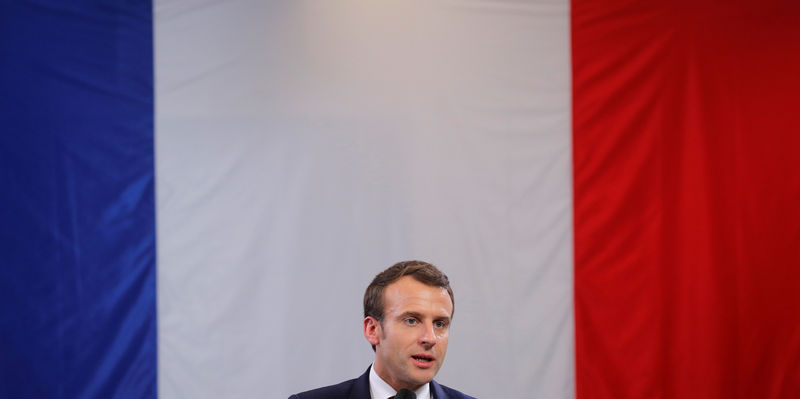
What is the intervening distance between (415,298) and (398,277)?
0.09 metres

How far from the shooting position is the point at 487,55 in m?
3.08

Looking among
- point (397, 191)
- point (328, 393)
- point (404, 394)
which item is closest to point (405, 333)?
point (404, 394)

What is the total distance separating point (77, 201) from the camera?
289 cm

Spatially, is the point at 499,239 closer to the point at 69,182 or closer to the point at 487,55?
the point at 487,55

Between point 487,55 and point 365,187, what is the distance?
745 mm

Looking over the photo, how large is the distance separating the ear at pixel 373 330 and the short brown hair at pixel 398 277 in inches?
0.5

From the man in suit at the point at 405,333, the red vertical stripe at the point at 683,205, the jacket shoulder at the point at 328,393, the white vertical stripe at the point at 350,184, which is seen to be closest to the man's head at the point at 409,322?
the man in suit at the point at 405,333

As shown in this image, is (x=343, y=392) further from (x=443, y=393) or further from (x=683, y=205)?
(x=683, y=205)

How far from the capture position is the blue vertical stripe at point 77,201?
282 centimetres

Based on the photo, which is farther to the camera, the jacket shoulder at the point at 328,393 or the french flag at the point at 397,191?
the french flag at the point at 397,191

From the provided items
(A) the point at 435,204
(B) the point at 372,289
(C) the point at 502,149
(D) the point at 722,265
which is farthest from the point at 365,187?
(D) the point at 722,265

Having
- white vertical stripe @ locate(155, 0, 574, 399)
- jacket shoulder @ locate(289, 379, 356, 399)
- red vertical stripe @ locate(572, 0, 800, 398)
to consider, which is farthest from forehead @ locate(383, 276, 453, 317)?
red vertical stripe @ locate(572, 0, 800, 398)

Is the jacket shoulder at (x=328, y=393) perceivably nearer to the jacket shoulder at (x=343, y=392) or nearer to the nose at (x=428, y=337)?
the jacket shoulder at (x=343, y=392)

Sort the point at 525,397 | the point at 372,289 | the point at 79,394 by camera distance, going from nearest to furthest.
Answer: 1. the point at 372,289
2. the point at 79,394
3. the point at 525,397
